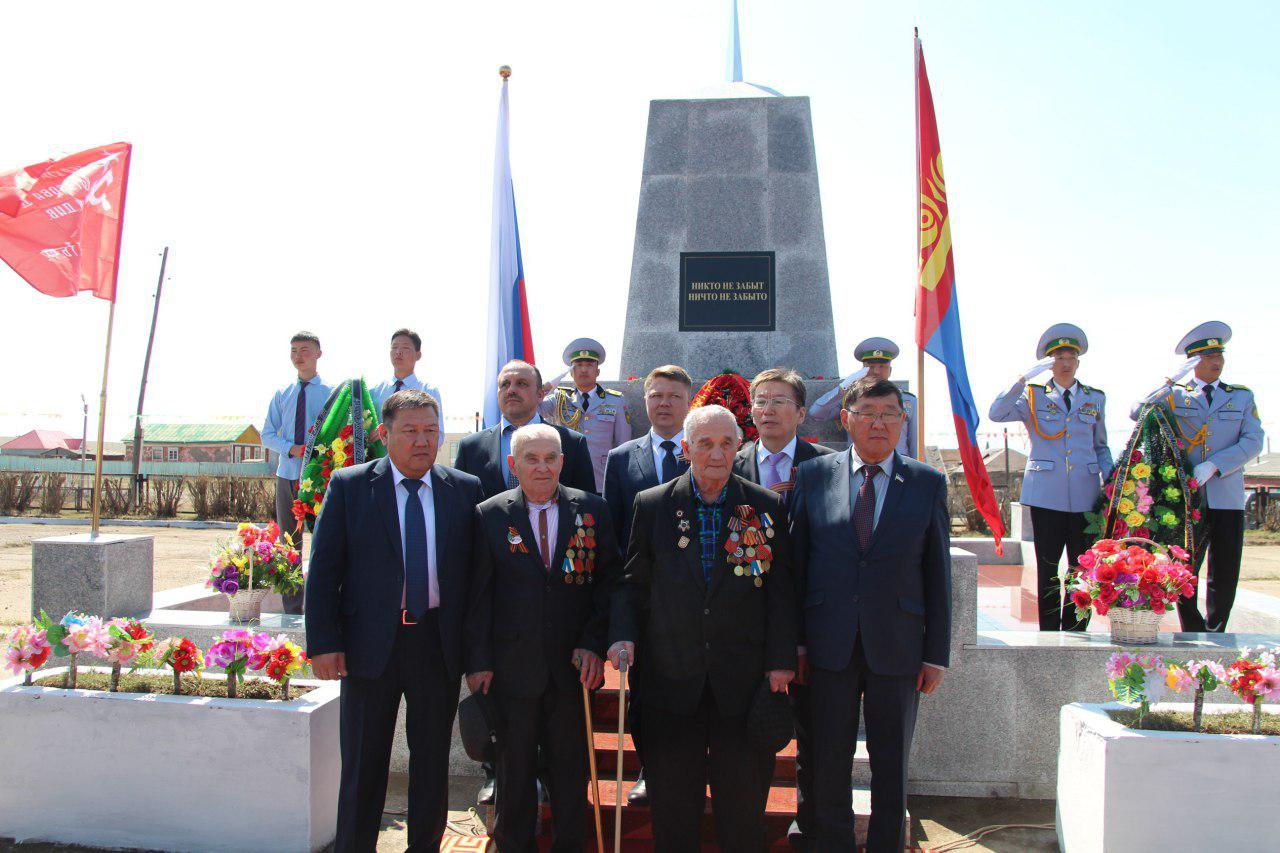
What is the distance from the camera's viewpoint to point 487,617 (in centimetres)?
290

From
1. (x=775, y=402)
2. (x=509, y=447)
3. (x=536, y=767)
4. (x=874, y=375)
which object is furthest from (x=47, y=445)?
(x=775, y=402)

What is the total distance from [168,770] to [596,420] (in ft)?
10.5

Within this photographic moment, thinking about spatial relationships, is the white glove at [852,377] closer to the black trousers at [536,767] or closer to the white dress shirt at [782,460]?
the white dress shirt at [782,460]

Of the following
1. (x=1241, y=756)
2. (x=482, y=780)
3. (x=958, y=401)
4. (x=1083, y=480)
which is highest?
(x=958, y=401)

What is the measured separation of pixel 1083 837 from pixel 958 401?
233cm

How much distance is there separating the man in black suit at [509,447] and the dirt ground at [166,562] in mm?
3723

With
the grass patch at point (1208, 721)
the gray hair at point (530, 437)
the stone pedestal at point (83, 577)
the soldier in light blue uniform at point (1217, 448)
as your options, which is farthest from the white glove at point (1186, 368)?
the stone pedestal at point (83, 577)

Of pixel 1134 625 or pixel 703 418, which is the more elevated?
pixel 703 418

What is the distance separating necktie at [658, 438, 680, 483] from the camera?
360 centimetres

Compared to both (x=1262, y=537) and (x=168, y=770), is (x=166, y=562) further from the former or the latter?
(x=1262, y=537)

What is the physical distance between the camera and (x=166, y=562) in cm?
1241

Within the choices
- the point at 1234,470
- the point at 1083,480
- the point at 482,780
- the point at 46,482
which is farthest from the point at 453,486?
A: the point at 46,482

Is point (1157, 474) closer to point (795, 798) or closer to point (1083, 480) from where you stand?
point (1083, 480)

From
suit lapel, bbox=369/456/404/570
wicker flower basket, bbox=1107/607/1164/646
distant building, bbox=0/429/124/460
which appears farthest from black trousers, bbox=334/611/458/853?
distant building, bbox=0/429/124/460
